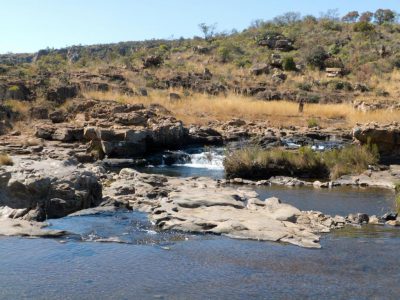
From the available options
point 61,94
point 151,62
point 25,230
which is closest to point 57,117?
point 61,94

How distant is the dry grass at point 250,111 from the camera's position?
2998cm

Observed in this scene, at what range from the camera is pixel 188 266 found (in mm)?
7934

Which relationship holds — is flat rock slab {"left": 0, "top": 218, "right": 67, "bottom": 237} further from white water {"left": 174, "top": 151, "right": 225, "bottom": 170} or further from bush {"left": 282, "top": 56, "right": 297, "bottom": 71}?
bush {"left": 282, "top": 56, "right": 297, "bottom": 71}

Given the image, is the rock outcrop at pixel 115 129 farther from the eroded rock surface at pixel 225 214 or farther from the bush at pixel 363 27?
the bush at pixel 363 27

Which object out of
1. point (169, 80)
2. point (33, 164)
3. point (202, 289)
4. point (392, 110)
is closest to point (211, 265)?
point (202, 289)

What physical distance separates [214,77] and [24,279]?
35755 millimetres

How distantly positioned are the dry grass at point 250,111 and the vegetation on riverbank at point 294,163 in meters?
11.3

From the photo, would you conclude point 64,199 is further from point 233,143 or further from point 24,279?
point 233,143

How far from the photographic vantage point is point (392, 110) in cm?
3047

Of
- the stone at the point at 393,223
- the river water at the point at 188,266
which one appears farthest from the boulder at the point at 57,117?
the stone at the point at 393,223

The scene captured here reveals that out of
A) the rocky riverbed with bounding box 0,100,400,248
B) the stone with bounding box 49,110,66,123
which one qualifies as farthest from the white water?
the stone with bounding box 49,110,66,123

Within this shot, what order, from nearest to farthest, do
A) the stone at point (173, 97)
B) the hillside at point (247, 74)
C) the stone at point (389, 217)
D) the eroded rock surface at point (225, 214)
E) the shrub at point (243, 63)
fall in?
the eroded rock surface at point (225, 214) < the stone at point (389, 217) < the hillside at point (247, 74) < the stone at point (173, 97) < the shrub at point (243, 63)

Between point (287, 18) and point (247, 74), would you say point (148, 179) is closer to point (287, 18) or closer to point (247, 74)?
point (247, 74)

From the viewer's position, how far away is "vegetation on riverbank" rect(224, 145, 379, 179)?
58.7 feet
